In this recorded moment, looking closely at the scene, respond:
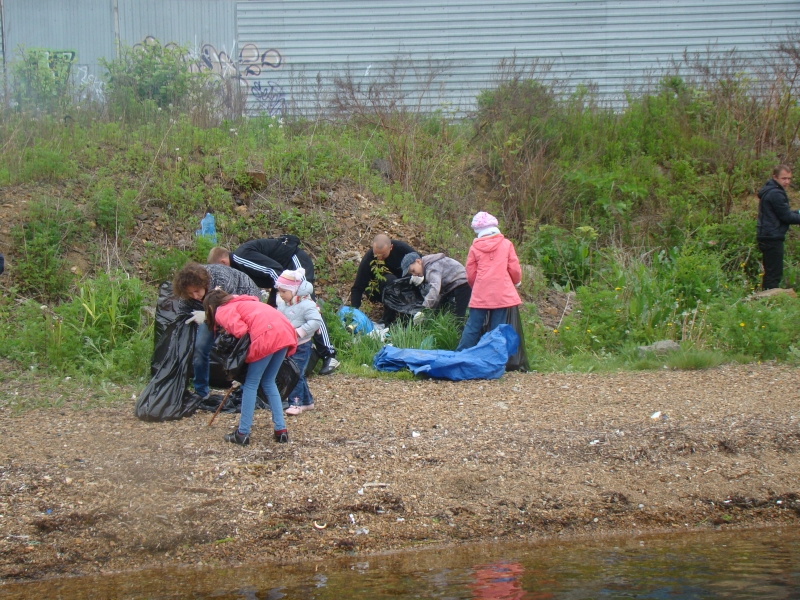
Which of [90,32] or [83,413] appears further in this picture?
[90,32]

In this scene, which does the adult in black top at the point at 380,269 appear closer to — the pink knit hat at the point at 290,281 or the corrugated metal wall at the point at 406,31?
the pink knit hat at the point at 290,281

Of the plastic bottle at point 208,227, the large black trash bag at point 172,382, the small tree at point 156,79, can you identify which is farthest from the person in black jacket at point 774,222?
the small tree at point 156,79

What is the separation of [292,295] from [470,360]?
1.97 m

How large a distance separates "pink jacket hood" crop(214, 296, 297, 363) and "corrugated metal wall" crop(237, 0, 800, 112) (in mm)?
10978

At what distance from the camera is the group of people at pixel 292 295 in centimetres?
582

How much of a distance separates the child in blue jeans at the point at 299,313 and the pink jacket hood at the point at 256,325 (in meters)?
0.91

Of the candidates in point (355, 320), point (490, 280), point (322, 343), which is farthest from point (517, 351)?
point (322, 343)

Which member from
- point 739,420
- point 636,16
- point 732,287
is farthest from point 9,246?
point 636,16

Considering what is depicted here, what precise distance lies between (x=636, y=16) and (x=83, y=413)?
44.5 ft

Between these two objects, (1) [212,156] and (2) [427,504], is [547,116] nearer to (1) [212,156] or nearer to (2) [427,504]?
(1) [212,156]

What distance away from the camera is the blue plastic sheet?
890 centimetres

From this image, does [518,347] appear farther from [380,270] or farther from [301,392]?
[301,392]

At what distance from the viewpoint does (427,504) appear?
17.2ft

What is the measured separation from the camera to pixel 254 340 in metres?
5.65
